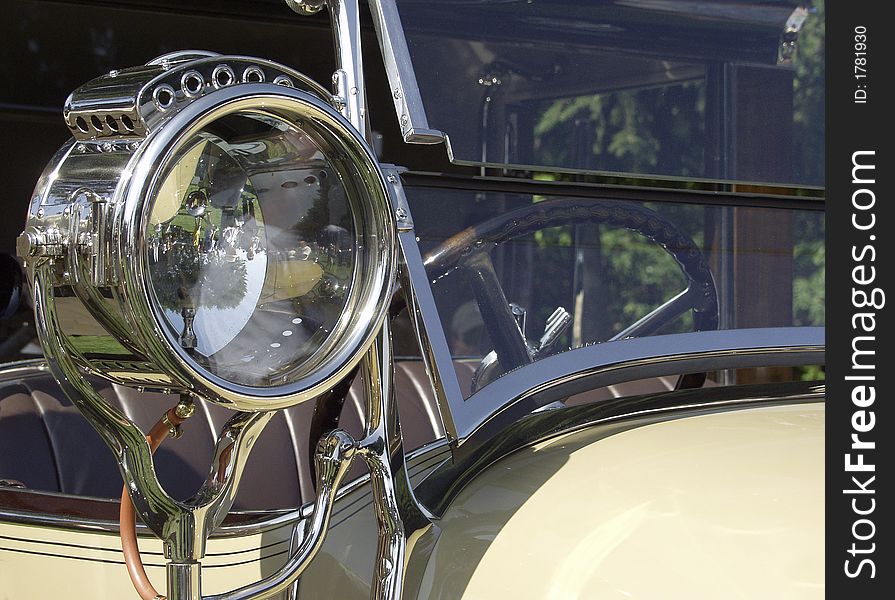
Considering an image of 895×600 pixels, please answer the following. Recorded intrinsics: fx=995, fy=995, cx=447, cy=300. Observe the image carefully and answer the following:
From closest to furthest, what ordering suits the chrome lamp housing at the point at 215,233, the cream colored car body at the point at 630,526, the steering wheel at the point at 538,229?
the chrome lamp housing at the point at 215,233, the cream colored car body at the point at 630,526, the steering wheel at the point at 538,229

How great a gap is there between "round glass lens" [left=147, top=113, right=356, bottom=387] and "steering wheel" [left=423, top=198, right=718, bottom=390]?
0.22 metres

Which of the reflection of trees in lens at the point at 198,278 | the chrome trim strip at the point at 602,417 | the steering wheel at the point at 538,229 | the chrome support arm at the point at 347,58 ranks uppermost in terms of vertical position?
the chrome support arm at the point at 347,58

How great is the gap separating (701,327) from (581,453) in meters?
0.33

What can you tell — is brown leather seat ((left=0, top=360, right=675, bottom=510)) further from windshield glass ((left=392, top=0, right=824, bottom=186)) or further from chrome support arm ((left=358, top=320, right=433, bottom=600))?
chrome support arm ((left=358, top=320, right=433, bottom=600))

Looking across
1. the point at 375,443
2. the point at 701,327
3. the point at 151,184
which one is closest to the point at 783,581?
the point at 375,443

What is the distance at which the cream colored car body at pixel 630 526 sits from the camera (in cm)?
88

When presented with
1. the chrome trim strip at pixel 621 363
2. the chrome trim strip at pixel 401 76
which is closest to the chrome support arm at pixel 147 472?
the chrome trim strip at pixel 621 363

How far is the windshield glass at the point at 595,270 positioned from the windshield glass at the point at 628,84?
0.06 meters

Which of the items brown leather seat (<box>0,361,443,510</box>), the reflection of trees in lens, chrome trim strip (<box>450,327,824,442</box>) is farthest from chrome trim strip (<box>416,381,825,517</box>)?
brown leather seat (<box>0,361,443,510</box>)

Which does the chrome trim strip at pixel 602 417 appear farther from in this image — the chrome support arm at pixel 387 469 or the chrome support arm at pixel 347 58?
the chrome support arm at pixel 347 58

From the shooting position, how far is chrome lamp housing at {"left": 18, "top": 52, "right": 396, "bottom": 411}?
0.76 metres

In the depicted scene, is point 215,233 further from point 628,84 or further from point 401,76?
point 628,84
